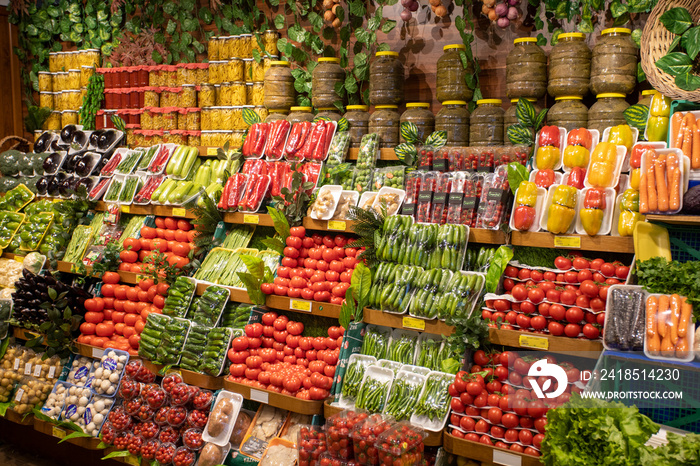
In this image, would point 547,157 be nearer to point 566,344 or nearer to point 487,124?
point 487,124

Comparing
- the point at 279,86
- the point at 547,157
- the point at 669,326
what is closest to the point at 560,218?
the point at 547,157

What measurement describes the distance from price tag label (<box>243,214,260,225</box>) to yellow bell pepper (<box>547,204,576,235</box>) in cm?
195

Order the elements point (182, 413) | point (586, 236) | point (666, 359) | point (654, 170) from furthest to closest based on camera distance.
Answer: point (182, 413) → point (586, 236) → point (654, 170) → point (666, 359)

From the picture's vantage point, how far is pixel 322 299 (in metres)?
3.70

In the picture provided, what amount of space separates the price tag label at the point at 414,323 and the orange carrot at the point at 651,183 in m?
1.24

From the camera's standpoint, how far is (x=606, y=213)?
3.11 m

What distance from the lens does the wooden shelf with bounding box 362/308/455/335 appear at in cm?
324

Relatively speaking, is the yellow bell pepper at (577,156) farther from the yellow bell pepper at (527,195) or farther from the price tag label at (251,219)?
the price tag label at (251,219)

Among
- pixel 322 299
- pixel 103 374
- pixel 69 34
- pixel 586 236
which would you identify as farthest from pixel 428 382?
pixel 69 34

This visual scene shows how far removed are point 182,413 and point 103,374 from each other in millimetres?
752

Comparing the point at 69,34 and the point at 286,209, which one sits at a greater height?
the point at 69,34

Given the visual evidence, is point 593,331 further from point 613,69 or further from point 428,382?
point 613,69

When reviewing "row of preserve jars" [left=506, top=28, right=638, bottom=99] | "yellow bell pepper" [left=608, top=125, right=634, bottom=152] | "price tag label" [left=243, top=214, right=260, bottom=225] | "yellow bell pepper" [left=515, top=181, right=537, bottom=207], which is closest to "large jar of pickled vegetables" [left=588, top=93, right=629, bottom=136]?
"row of preserve jars" [left=506, top=28, right=638, bottom=99]

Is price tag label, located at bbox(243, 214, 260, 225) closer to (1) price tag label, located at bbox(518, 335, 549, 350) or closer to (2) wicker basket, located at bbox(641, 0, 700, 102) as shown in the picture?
(1) price tag label, located at bbox(518, 335, 549, 350)
